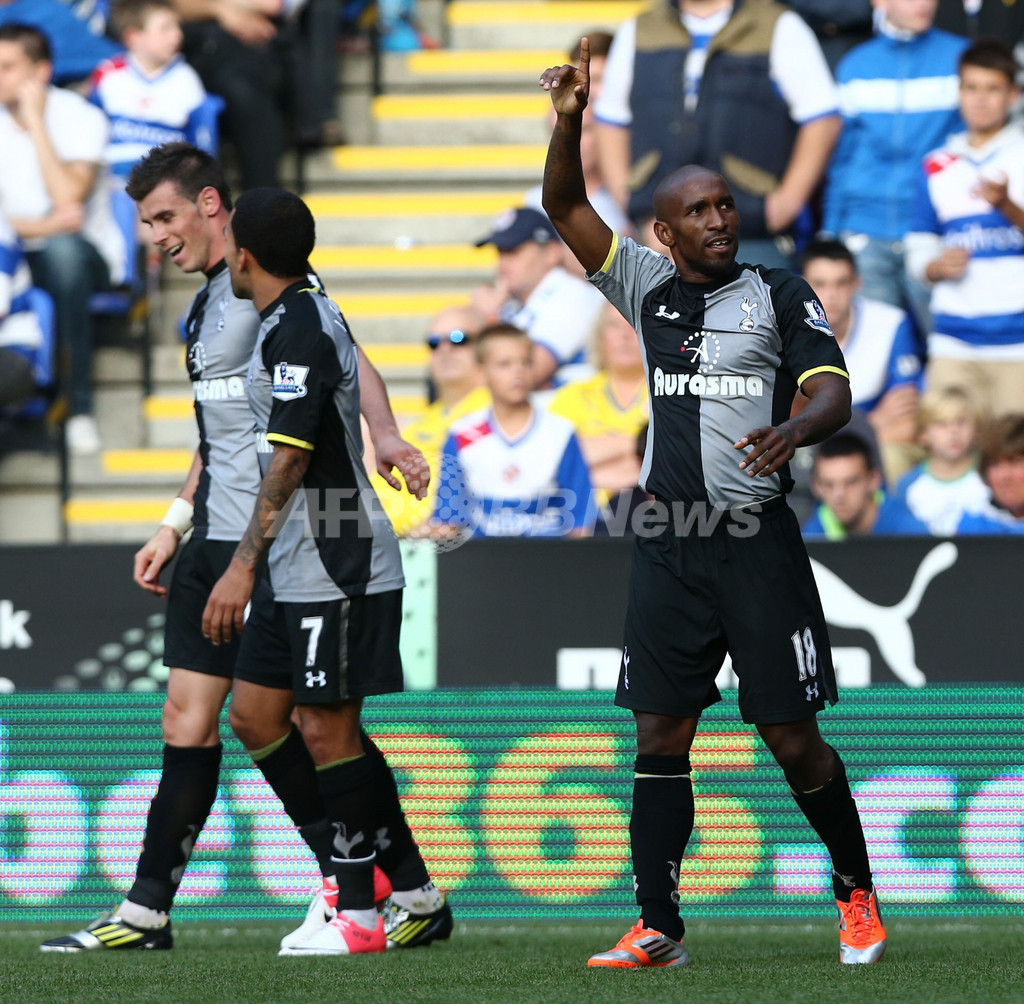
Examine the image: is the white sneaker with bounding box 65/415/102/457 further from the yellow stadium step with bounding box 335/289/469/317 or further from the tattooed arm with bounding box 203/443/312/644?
the tattooed arm with bounding box 203/443/312/644

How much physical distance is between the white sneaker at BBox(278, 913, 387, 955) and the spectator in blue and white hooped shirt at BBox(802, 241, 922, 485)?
429 cm

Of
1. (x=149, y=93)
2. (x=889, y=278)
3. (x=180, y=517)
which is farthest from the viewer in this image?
(x=149, y=93)

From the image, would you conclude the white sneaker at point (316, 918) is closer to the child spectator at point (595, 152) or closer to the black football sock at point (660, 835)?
the black football sock at point (660, 835)

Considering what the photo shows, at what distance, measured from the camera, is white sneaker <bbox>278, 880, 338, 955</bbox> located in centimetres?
523

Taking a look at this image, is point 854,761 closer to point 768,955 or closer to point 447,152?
point 768,955

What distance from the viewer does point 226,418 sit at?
541cm

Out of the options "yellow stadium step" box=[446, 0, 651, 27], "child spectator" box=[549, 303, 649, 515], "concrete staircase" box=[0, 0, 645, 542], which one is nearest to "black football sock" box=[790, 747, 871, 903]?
"child spectator" box=[549, 303, 649, 515]

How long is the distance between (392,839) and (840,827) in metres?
1.40

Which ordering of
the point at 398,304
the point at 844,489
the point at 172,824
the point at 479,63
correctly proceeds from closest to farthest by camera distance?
the point at 172,824 → the point at 844,489 → the point at 398,304 → the point at 479,63

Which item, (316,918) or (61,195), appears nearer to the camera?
(316,918)

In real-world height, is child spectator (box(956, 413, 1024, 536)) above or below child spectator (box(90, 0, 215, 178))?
below

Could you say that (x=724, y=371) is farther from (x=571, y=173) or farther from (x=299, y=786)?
(x=299, y=786)

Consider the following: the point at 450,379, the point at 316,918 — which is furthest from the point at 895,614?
the point at 450,379

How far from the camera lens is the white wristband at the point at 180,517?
222 inches
